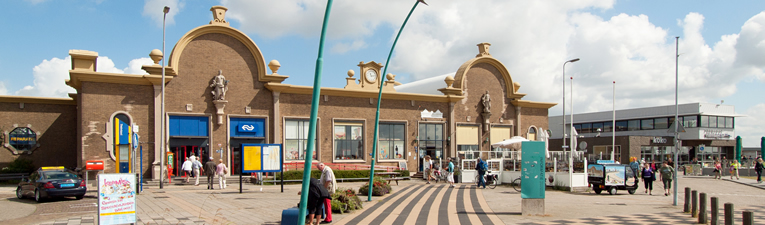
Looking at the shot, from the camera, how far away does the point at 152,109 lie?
2927 centimetres

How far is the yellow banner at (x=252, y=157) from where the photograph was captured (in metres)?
21.6

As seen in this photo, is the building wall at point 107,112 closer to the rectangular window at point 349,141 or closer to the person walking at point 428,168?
the rectangular window at point 349,141

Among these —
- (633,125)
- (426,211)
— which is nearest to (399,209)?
(426,211)

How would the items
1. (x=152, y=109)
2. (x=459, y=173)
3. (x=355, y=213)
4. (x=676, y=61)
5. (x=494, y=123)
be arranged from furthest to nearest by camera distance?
(x=494, y=123), (x=459, y=173), (x=152, y=109), (x=676, y=61), (x=355, y=213)

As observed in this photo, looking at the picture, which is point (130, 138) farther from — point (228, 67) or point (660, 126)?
point (660, 126)

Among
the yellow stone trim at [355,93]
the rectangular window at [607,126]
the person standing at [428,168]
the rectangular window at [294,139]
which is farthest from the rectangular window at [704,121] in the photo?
the rectangular window at [294,139]

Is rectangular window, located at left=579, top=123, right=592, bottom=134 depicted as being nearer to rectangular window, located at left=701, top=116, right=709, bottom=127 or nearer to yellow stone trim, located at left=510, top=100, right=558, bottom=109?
rectangular window, located at left=701, top=116, right=709, bottom=127

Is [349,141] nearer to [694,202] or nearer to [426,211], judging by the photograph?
[426,211]

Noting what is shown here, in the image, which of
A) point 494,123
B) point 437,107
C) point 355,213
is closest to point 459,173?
point 437,107

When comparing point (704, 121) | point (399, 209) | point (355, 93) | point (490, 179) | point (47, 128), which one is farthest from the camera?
point (704, 121)

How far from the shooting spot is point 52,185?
Answer: 18.9 m

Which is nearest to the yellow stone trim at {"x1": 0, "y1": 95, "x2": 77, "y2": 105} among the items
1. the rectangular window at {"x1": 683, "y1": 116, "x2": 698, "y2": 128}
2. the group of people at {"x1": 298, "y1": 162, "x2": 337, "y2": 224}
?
the group of people at {"x1": 298, "y1": 162, "x2": 337, "y2": 224}

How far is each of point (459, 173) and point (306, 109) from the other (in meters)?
10.1

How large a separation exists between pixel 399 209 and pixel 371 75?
21440mm
